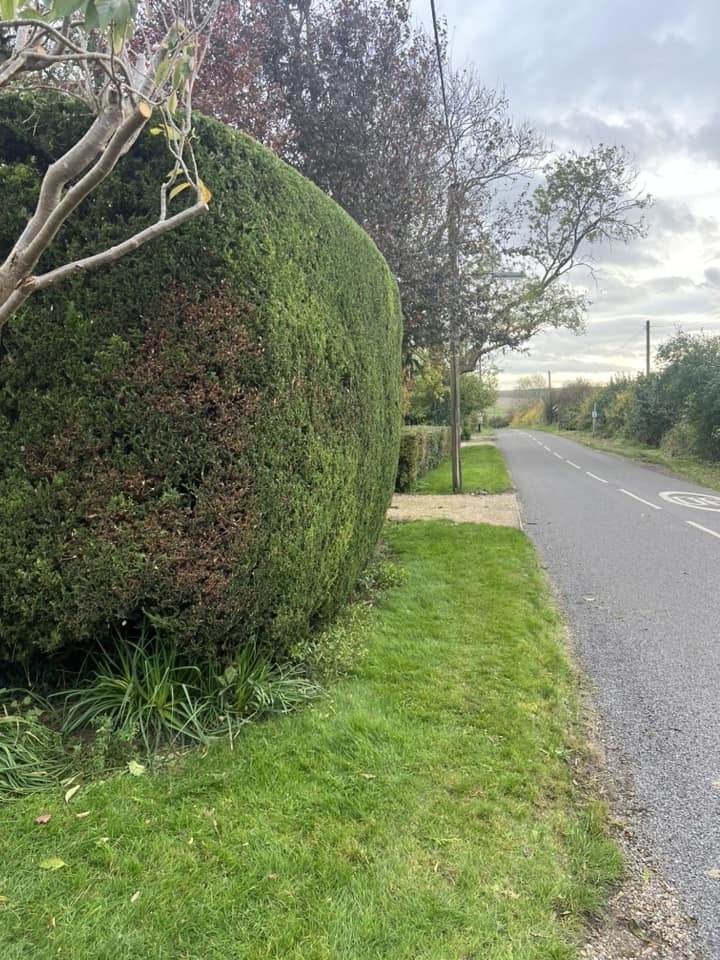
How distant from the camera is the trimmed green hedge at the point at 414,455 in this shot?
43.4ft

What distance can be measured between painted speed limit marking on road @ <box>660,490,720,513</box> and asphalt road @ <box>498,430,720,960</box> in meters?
0.14

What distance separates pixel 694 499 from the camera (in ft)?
40.4

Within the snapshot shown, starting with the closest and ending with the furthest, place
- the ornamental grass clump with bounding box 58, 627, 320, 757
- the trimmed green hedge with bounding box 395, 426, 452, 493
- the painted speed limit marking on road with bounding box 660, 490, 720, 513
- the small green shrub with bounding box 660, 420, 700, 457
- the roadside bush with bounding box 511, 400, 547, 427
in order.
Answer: the ornamental grass clump with bounding box 58, 627, 320, 757
the painted speed limit marking on road with bounding box 660, 490, 720, 513
the trimmed green hedge with bounding box 395, 426, 452, 493
the small green shrub with bounding box 660, 420, 700, 457
the roadside bush with bounding box 511, 400, 547, 427

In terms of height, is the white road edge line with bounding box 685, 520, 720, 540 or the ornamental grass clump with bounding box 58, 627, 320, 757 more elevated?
the ornamental grass clump with bounding box 58, 627, 320, 757

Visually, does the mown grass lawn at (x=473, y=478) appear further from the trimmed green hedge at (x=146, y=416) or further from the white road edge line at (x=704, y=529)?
the trimmed green hedge at (x=146, y=416)

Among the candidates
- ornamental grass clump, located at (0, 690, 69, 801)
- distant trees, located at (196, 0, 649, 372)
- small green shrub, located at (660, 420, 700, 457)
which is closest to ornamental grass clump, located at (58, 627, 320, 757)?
ornamental grass clump, located at (0, 690, 69, 801)

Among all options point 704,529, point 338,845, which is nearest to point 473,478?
point 704,529

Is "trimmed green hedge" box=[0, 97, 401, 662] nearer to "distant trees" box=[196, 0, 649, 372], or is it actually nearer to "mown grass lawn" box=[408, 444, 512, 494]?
"distant trees" box=[196, 0, 649, 372]

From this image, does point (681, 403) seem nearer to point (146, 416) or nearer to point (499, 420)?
point (146, 416)

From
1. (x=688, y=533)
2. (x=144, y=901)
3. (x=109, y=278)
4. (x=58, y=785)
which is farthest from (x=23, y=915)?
(x=688, y=533)

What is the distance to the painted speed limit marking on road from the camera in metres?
11.3

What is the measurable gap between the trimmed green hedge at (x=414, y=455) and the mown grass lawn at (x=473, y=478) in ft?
0.78

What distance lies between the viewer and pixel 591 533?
883cm

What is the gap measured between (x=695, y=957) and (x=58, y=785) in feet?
8.24
